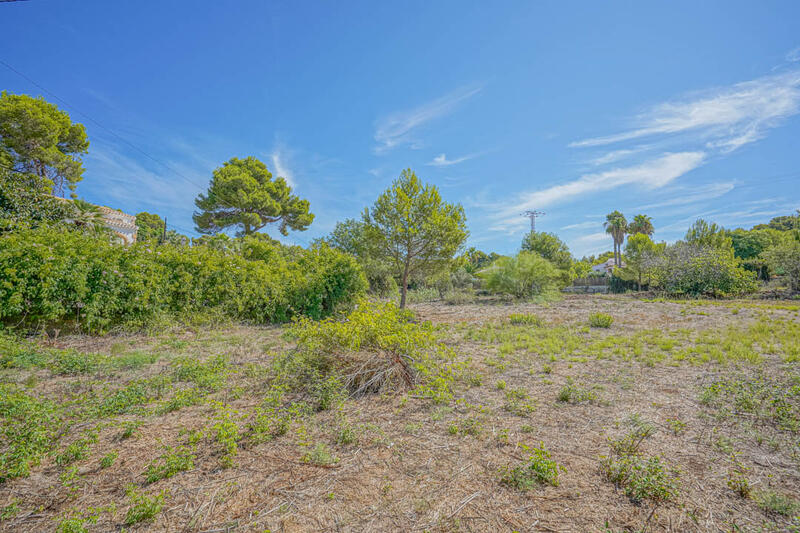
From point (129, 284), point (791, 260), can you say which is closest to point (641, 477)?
point (129, 284)

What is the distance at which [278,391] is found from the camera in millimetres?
3596

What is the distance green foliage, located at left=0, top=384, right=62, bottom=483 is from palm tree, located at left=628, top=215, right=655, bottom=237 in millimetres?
47009

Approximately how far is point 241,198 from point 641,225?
1686 inches

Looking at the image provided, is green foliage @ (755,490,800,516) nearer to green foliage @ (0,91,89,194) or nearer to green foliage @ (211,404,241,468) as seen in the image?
green foliage @ (211,404,241,468)

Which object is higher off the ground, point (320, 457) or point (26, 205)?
point (26, 205)

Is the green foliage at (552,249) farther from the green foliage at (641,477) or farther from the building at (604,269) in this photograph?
the green foliage at (641,477)

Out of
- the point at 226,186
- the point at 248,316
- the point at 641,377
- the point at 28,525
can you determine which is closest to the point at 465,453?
the point at 28,525

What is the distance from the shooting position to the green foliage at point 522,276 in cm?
1756

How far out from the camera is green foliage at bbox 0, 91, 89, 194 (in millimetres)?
14234

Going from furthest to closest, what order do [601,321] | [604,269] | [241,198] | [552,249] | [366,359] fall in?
1. [604,269]
2. [552,249]
3. [241,198]
4. [601,321]
5. [366,359]

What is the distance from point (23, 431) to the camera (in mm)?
2473

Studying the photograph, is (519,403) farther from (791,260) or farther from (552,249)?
(552,249)

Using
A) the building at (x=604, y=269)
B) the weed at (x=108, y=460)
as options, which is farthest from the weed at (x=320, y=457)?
the building at (x=604, y=269)

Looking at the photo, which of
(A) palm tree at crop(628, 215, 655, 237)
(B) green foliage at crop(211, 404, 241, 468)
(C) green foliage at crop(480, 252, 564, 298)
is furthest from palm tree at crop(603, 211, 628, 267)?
(B) green foliage at crop(211, 404, 241, 468)
